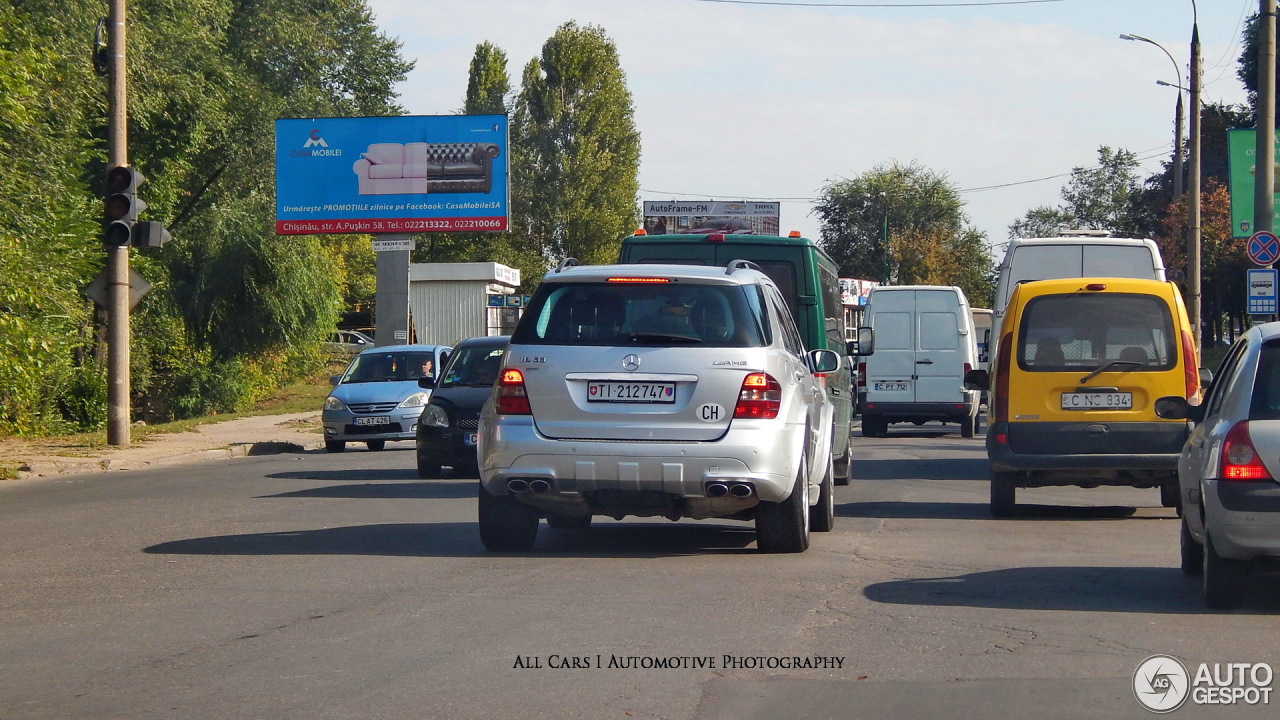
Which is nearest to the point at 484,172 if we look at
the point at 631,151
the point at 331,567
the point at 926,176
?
the point at 331,567

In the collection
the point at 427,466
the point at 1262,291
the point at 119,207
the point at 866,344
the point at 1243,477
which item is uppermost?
the point at 119,207

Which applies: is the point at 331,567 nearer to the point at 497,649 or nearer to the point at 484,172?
the point at 497,649

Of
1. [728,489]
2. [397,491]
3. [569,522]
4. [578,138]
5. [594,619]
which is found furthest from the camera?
[578,138]

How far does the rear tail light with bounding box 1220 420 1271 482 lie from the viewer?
24.6 ft

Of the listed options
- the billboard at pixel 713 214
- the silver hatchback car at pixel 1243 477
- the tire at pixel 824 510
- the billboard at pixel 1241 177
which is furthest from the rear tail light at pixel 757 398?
the billboard at pixel 713 214

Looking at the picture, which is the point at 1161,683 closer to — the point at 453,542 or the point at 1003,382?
the point at 453,542

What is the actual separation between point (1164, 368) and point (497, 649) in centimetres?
786

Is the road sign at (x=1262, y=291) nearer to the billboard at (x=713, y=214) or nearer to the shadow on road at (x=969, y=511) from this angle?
the shadow on road at (x=969, y=511)

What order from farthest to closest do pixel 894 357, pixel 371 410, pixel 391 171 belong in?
pixel 391 171, pixel 894 357, pixel 371 410

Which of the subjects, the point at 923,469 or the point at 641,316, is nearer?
the point at 641,316

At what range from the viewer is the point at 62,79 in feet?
82.8

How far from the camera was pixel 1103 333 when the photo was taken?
12570 millimetres

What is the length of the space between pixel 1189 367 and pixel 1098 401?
81 centimetres

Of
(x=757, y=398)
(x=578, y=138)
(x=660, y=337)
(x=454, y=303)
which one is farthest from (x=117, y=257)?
(x=578, y=138)
